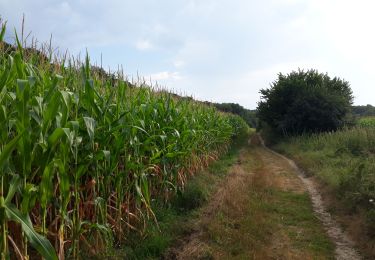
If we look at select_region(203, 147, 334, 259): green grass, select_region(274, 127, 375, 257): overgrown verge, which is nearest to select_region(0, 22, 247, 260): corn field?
select_region(203, 147, 334, 259): green grass

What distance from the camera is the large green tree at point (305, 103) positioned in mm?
26656

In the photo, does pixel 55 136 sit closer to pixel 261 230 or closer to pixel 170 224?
pixel 170 224

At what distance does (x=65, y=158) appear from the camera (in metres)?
3.41

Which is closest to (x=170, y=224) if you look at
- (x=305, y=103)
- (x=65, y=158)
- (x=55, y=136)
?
(x=65, y=158)

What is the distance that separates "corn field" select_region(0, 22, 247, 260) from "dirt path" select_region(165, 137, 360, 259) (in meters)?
0.93

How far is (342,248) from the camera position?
5723mm

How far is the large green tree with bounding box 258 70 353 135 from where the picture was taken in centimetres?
2666

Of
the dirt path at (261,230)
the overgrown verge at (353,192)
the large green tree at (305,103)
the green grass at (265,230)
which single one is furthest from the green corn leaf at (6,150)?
the large green tree at (305,103)

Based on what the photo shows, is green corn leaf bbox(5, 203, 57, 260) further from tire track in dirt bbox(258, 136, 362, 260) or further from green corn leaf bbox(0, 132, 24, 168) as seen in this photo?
tire track in dirt bbox(258, 136, 362, 260)

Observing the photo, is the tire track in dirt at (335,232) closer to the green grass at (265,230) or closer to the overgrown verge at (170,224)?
the green grass at (265,230)

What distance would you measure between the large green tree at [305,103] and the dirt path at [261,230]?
→ 62.0 feet

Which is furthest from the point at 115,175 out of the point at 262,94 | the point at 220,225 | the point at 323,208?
the point at 262,94

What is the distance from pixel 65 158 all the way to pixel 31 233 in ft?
2.98

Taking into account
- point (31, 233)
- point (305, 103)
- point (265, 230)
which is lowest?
point (265, 230)
